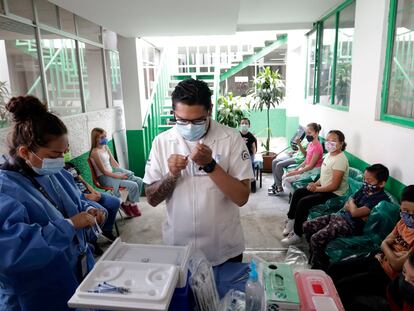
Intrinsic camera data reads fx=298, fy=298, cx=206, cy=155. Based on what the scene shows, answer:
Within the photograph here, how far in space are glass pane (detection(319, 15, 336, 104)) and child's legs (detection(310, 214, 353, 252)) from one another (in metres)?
2.67

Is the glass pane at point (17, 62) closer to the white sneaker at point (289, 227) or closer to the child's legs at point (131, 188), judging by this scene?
the child's legs at point (131, 188)

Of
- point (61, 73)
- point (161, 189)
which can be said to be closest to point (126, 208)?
point (61, 73)

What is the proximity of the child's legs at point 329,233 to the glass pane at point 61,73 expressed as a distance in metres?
2.85

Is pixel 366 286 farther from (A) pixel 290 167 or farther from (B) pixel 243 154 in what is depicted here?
(A) pixel 290 167

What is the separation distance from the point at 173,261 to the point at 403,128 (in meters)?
2.29

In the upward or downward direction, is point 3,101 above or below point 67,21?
below

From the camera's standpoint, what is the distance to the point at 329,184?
3.02 meters

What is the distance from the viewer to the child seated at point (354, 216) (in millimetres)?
2340

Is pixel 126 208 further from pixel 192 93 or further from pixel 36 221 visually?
pixel 192 93

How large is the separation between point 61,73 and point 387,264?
12.5 ft

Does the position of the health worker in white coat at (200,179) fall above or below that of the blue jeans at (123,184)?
above

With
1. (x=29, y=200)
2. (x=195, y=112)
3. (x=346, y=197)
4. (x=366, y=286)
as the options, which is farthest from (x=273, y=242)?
(x=29, y=200)

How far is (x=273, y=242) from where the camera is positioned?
3197 millimetres

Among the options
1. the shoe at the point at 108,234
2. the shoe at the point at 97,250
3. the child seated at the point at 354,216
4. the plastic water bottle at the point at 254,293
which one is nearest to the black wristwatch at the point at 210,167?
the plastic water bottle at the point at 254,293
